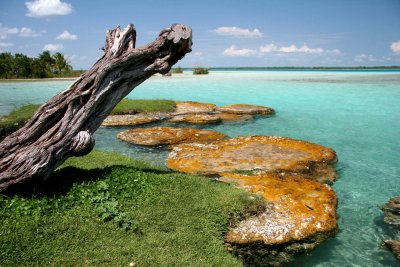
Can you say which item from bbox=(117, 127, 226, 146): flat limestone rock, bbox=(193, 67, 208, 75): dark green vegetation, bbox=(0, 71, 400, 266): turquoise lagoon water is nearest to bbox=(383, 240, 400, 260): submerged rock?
bbox=(0, 71, 400, 266): turquoise lagoon water

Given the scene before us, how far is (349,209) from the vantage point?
447 inches

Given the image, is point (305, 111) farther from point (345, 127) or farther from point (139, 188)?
point (139, 188)

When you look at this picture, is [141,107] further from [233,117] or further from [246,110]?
[246,110]

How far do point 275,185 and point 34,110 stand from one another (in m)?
21.9

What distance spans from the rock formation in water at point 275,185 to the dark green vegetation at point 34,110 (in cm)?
1204

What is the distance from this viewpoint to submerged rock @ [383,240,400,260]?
8553 millimetres

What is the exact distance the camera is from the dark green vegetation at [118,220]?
6.98 m

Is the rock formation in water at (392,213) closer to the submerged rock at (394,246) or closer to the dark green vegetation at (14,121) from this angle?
the submerged rock at (394,246)

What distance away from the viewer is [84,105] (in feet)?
29.8

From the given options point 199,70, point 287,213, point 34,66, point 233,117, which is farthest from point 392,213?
point 199,70

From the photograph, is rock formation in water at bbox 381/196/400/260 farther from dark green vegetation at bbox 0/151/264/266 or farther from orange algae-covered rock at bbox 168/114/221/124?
orange algae-covered rock at bbox 168/114/221/124

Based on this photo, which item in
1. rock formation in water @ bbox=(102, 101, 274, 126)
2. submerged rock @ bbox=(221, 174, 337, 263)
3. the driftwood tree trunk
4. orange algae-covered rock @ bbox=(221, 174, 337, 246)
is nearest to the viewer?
the driftwood tree trunk

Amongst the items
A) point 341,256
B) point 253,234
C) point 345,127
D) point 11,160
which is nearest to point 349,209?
point 341,256

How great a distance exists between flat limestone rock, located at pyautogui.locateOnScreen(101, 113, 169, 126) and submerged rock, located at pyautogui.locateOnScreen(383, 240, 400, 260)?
753 inches
